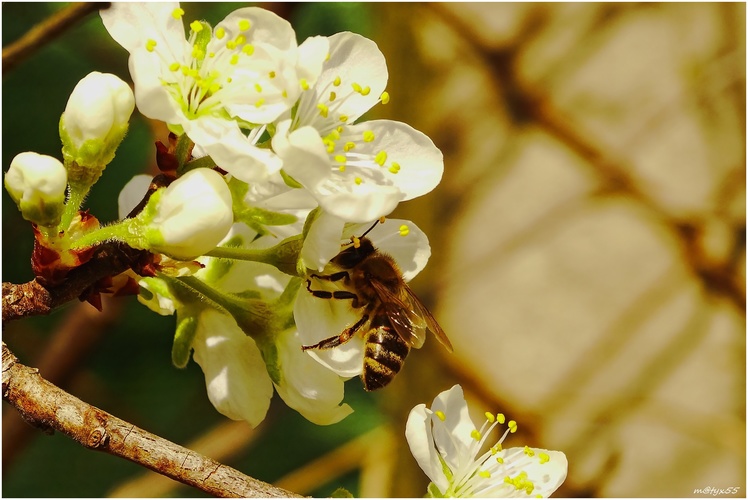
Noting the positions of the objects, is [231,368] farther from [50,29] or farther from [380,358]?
[50,29]

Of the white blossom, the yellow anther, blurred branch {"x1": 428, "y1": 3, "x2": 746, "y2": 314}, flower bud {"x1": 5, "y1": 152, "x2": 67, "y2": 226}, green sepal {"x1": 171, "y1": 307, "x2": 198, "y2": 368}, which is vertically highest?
the yellow anther

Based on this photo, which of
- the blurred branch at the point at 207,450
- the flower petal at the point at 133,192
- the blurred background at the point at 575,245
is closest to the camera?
the flower petal at the point at 133,192

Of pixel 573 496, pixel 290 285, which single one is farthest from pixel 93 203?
pixel 573 496

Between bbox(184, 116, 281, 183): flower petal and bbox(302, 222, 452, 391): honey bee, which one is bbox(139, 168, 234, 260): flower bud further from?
bbox(302, 222, 452, 391): honey bee

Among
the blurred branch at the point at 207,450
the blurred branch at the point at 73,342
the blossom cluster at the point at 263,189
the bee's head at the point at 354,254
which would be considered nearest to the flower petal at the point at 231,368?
the blossom cluster at the point at 263,189

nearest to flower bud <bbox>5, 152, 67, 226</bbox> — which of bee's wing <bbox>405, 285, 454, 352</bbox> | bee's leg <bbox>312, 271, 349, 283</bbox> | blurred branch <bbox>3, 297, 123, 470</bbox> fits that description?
bee's leg <bbox>312, 271, 349, 283</bbox>

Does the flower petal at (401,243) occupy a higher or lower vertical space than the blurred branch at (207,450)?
higher

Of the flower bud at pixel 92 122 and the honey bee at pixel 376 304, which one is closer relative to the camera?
the flower bud at pixel 92 122

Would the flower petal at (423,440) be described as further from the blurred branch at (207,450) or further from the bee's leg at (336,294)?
the blurred branch at (207,450)
